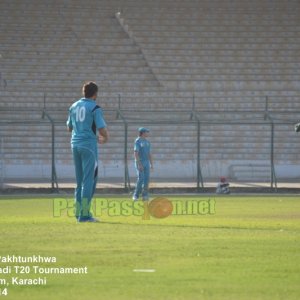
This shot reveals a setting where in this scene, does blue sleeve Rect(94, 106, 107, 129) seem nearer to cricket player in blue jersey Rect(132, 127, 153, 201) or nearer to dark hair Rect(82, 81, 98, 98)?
dark hair Rect(82, 81, 98, 98)

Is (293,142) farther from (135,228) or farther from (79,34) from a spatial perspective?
(135,228)

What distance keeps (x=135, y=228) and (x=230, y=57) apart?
2620 cm

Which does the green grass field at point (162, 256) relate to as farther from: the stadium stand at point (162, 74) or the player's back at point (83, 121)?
the stadium stand at point (162, 74)

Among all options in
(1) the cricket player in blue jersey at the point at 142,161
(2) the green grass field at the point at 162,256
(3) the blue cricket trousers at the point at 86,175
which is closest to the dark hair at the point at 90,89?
(3) the blue cricket trousers at the point at 86,175

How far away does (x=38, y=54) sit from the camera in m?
39.7

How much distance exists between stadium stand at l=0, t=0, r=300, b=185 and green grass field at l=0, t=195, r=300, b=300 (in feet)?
63.6

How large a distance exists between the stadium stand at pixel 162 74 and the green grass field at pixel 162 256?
1938 centimetres

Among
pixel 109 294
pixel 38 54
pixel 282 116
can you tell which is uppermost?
pixel 38 54

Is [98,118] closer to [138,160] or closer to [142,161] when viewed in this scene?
[138,160]

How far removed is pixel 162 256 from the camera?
436 inches

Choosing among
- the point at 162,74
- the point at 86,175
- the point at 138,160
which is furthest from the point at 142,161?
the point at 162,74

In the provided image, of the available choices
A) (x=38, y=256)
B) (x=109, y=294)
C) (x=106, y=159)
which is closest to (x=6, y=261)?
(x=38, y=256)

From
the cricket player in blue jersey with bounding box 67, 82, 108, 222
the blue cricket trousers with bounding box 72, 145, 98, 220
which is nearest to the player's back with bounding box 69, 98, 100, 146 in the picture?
the cricket player in blue jersey with bounding box 67, 82, 108, 222

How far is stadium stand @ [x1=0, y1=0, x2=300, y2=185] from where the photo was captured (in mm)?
36562
